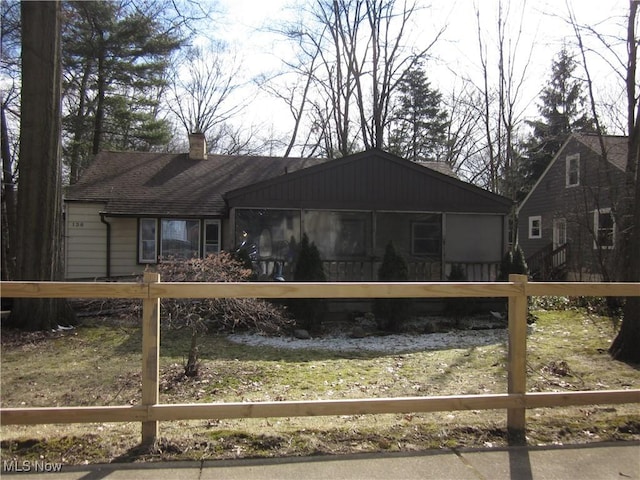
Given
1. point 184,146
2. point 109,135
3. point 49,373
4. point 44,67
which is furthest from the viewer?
point 184,146

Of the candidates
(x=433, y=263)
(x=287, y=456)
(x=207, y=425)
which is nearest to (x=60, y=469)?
(x=207, y=425)

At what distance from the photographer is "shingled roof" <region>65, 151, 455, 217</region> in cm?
1545

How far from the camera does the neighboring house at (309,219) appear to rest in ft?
42.7

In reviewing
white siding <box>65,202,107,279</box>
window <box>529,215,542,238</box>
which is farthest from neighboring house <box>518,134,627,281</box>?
white siding <box>65,202,107,279</box>

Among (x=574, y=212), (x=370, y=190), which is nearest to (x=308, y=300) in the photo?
(x=370, y=190)

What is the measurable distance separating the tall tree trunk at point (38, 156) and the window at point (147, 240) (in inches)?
243

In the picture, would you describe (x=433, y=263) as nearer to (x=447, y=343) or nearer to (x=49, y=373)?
(x=447, y=343)

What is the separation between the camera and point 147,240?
610 inches

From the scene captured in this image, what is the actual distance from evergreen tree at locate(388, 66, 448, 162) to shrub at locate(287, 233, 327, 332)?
80.4 feet

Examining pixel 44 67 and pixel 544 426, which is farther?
pixel 44 67

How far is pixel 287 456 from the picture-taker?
11.4 feet

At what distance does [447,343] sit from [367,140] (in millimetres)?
19853

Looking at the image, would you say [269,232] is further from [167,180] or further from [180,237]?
[167,180]

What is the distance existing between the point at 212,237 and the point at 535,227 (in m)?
18.9
